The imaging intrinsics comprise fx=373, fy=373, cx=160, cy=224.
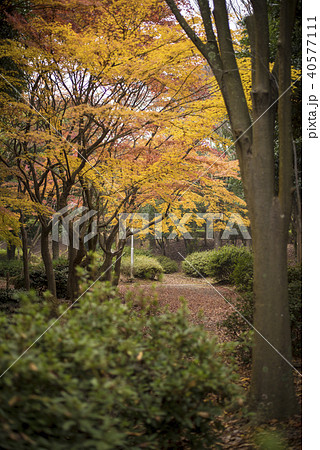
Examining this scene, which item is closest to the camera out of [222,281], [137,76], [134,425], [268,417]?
[134,425]

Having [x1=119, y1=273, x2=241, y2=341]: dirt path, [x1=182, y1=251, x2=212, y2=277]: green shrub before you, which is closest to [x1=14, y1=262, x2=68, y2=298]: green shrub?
[x1=119, y1=273, x2=241, y2=341]: dirt path

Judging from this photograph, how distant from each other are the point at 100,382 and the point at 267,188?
2.45 meters

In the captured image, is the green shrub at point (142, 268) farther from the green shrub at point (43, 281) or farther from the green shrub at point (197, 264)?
the green shrub at point (43, 281)

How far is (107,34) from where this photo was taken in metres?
6.41

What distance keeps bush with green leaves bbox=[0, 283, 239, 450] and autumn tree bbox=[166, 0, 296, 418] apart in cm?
107

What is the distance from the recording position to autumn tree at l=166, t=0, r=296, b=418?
344 centimetres

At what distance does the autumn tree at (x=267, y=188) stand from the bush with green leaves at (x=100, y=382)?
3.51ft

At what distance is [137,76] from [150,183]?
2.35 m

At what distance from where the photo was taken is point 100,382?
77.5 inches

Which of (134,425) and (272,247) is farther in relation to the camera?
(272,247)
